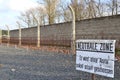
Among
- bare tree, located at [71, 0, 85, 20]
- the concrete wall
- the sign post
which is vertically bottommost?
the sign post

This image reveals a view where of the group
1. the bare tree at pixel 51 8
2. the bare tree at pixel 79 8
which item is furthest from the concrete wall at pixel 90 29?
the bare tree at pixel 51 8

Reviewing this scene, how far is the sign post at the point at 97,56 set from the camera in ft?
16.5

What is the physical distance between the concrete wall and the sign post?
968 cm

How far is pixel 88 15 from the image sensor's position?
1620 inches

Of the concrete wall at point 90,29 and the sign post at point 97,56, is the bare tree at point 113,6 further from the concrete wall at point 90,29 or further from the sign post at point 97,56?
the sign post at point 97,56

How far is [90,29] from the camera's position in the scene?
1923 centimetres

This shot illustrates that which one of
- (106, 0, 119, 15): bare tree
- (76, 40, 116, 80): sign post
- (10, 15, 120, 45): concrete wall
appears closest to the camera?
(76, 40, 116, 80): sign post

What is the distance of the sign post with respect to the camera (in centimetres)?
504

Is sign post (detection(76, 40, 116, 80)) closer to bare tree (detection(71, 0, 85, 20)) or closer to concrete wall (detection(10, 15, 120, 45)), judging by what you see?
concrete wall (detection(10, 15, 120, 45))

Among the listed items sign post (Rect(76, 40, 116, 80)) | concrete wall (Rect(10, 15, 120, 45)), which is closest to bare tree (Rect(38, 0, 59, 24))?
concrete wall (Rect(10, 15, 120, 45))

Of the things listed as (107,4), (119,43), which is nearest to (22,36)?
(107,4)

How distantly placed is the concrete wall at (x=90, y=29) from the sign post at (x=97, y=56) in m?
9.68

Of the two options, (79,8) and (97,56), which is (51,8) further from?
(97,56)

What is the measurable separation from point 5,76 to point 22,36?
1059 inches
